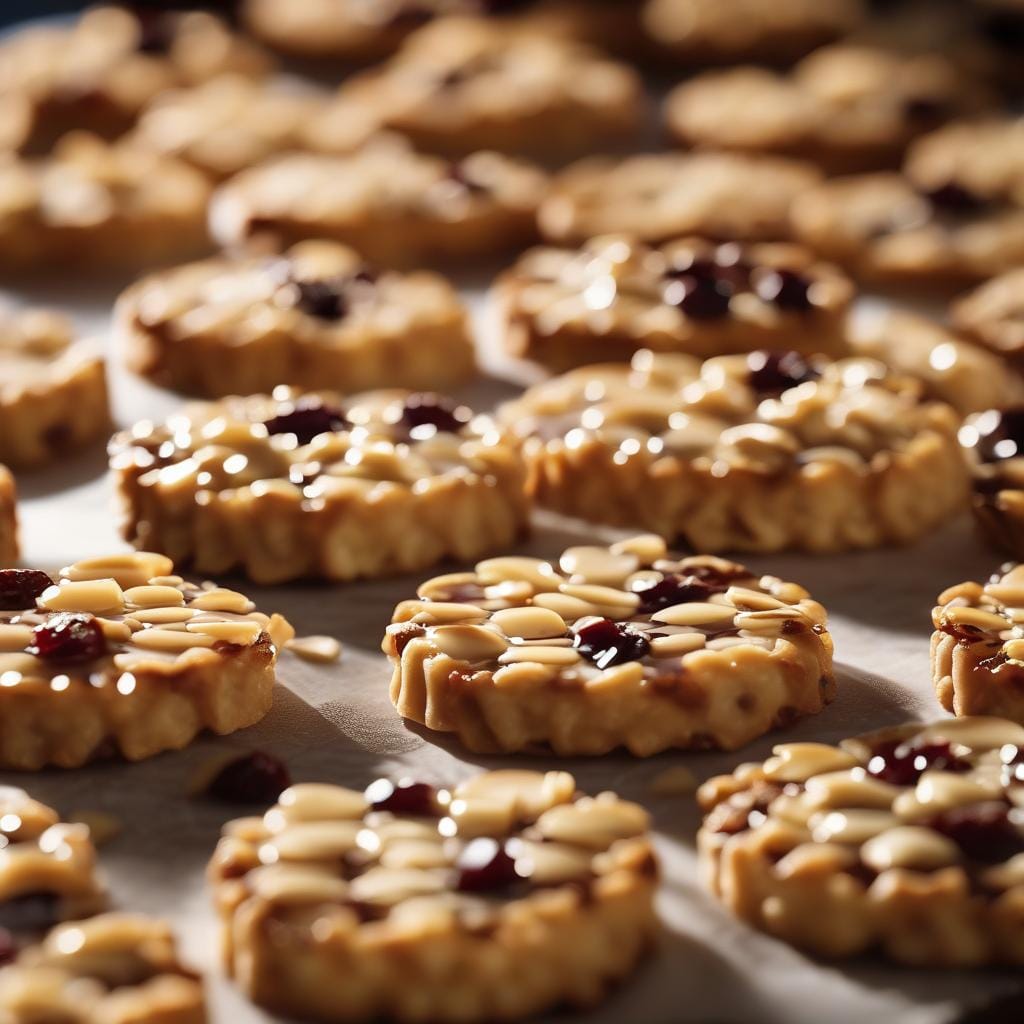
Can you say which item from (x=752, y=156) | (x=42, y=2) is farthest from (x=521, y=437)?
(x=42, y=2)

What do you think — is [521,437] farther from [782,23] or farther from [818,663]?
[782,23]

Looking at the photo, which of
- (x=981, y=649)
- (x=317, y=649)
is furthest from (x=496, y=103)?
(x=981, y=649)

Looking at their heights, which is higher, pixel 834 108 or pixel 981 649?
pixel 834 108

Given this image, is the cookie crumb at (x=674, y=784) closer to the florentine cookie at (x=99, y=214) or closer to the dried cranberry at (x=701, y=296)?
the dried cranberry at (x=701, y=296)

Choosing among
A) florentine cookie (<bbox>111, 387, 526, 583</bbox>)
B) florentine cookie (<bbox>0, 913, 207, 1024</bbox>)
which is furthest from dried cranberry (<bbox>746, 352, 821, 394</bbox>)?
florentine cookie (<bbox>0, 913, 207, 1024</bbox>)

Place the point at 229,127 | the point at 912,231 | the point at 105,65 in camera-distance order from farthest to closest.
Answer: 1. the point at 105,65
2. the point at 229,127
3. the point at 912,231

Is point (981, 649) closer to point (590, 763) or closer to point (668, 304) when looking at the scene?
point (590, 763)
